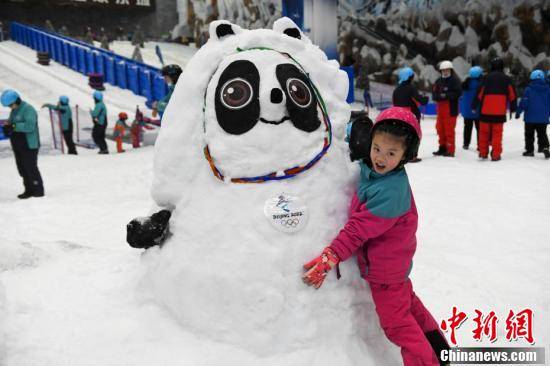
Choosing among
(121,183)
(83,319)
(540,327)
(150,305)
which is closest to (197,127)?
(150,305)

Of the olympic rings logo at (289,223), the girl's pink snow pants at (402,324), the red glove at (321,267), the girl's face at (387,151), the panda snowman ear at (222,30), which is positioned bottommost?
the girl's pink snow pants at (402,324)

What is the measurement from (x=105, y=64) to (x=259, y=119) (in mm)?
16895

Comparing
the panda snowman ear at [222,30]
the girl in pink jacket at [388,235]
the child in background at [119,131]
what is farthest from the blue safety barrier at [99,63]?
the girl in pink jacket at [388,235]

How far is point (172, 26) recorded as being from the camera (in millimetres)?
31562

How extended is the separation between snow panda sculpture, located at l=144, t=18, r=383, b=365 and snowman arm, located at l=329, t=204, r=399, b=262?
13 cm

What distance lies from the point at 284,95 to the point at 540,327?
7.36 feet

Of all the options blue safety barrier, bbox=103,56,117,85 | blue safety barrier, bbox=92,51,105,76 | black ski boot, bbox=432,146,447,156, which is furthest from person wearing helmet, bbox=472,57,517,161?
blue safety barrier, bbox=92,51,105,76

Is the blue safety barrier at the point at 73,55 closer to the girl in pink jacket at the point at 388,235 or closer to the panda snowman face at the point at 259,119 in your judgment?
the panda snowman face at the point at 259,119

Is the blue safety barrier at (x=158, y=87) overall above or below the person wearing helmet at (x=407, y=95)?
above

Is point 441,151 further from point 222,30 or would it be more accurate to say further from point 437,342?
point 222,30

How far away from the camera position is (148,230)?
2.19 m

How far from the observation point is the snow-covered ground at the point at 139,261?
81.0 inches

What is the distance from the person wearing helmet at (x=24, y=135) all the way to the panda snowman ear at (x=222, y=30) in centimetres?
429

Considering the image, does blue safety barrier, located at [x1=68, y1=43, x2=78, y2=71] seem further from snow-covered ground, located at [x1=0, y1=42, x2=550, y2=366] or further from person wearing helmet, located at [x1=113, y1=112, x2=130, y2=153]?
snow-covered ground, located at [x1=0, y1=42, x2=550, y2=366]
